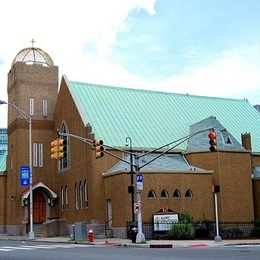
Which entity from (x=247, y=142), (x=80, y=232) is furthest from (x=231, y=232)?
(x=80, y=232)

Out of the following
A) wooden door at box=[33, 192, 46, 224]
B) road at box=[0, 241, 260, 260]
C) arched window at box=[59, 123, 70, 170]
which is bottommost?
road at box=[0, 241, 260, 260]

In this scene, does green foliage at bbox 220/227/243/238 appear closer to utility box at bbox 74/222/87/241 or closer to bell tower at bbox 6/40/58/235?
utility box at bbox 74/222/87/241

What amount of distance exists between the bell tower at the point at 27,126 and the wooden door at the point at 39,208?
0.09 meters

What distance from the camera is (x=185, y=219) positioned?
38.0 metres

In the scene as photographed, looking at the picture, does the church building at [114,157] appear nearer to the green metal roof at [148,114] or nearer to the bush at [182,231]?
the green metal roof at [148,114]

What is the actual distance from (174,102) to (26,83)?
1428 centimetres

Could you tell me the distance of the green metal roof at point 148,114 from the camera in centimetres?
4588

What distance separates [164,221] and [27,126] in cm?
1859

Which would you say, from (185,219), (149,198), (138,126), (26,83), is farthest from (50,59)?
(185,219)

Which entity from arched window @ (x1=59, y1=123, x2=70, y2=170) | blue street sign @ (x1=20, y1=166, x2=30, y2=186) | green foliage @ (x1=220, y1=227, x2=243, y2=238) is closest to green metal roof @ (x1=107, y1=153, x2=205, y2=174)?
green foliage @ (x1=220, y1=227, x2=243, y2=238)

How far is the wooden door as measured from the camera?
168ft

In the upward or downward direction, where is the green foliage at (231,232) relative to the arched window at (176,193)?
downward

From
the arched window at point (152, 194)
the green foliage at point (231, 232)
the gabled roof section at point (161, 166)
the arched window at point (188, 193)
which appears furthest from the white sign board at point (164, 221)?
the gabled roof section at point (161, 166)

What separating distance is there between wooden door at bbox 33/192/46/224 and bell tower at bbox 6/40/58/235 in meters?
0.09
